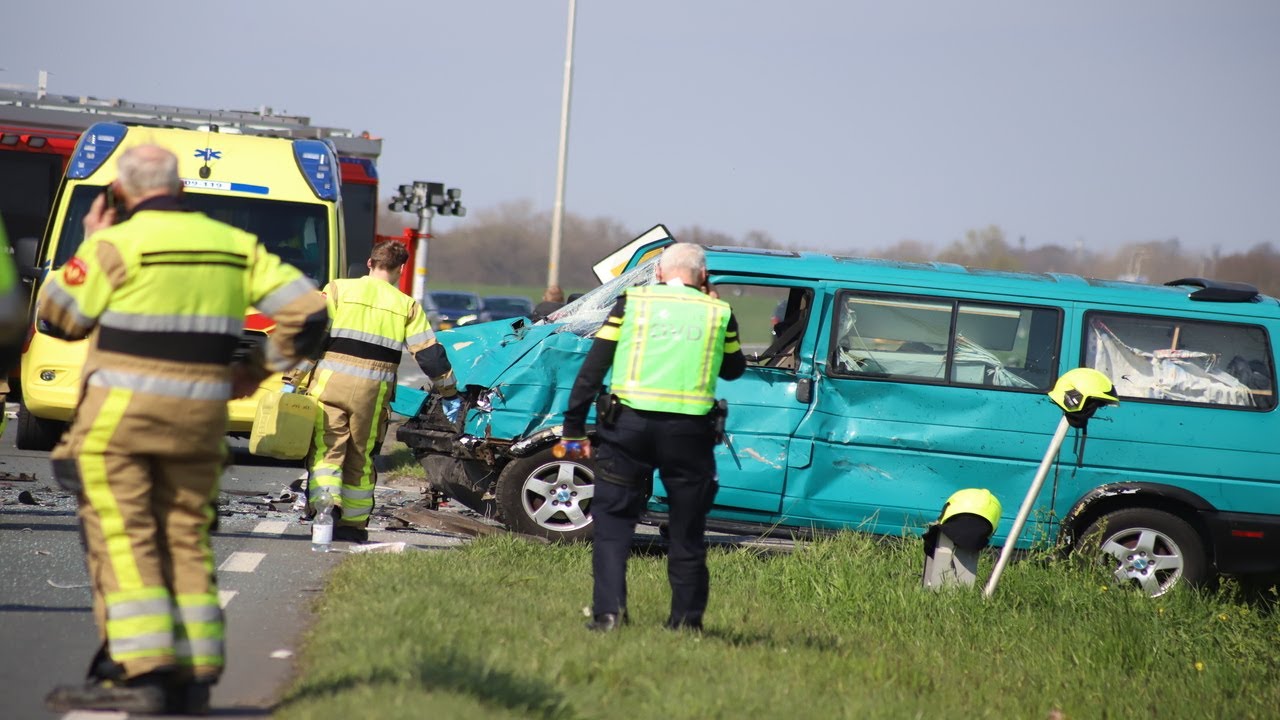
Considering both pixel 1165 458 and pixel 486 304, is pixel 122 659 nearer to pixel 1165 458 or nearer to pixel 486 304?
pixel 1165 458

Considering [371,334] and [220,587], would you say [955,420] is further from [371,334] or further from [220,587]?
[220,587]

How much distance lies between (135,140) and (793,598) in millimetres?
7517

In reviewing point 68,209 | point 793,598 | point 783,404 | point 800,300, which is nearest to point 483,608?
point 793,598

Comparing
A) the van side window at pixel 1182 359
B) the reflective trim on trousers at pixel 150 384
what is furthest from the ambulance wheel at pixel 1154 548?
the reflective trim on trousers at pixel 150 384

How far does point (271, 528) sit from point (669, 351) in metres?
3.96

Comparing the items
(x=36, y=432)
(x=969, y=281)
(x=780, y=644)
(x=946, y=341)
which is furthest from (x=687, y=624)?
(x=36, y=432)

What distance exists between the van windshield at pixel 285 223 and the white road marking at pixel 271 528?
355 centimetres

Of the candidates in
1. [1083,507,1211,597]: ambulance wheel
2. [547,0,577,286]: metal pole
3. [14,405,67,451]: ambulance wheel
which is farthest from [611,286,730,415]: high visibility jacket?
[547,0,577,286]: metal pole

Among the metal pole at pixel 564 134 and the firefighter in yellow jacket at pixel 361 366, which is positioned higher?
the metal pole at pixel 564 134

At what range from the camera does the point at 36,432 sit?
12.1 metres

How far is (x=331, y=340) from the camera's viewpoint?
26.7 feet

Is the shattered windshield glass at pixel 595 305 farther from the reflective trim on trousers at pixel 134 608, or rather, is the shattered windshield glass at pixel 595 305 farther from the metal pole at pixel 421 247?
the metal pole at pixel 421 247

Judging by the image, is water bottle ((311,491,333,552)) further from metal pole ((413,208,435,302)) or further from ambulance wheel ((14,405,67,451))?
metal pole ((413,208,435,302))

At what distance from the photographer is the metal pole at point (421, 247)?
1750 cm
